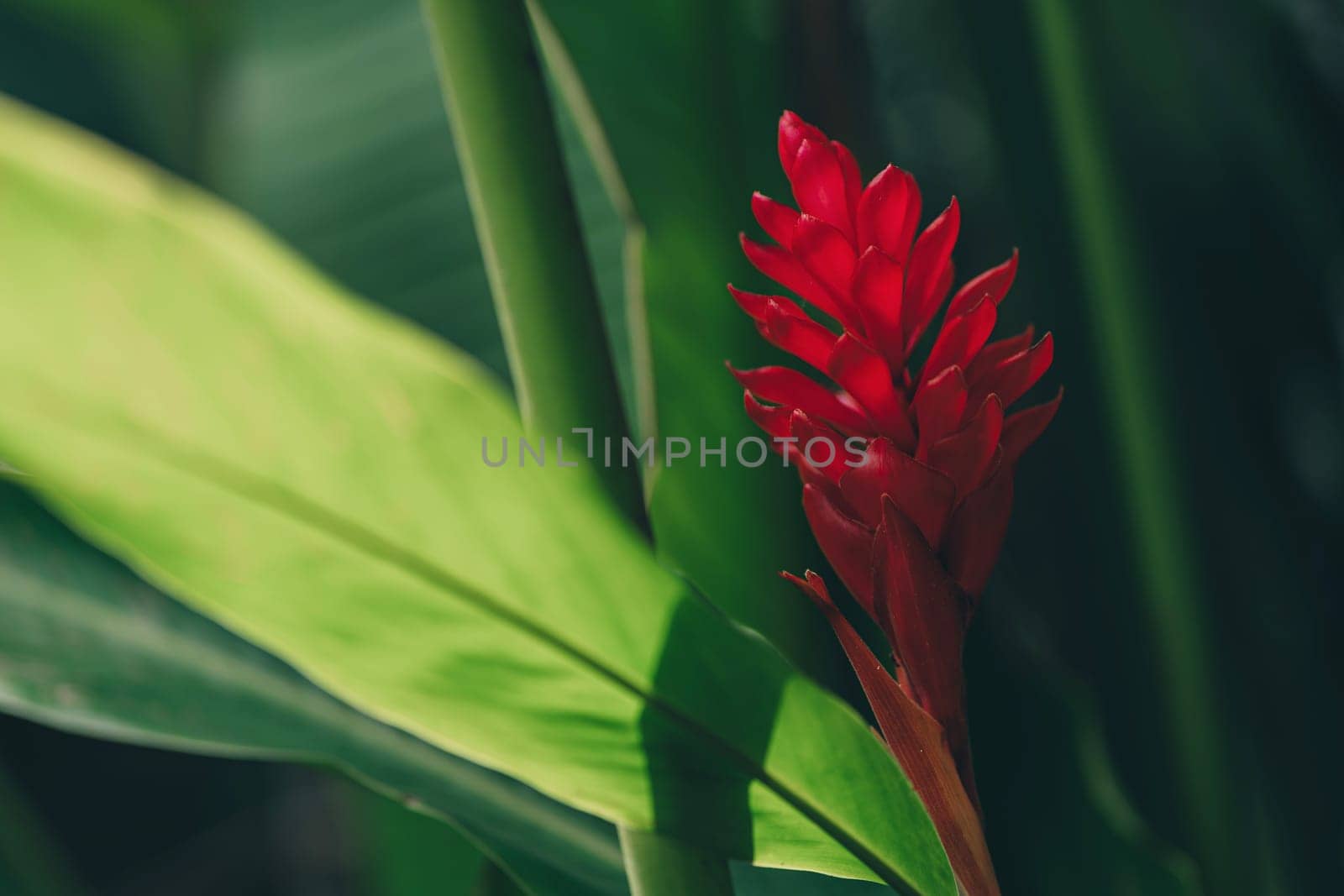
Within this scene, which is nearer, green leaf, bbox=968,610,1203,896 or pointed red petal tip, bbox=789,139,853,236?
pointed red petal tip, bbox=789,139,853,236

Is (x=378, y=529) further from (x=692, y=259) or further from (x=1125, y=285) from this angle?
(x=1125, y=285)

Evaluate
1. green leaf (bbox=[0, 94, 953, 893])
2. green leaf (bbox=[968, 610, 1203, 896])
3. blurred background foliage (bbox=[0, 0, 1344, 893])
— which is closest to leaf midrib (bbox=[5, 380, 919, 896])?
green leaf (bbox=[0, 94, 953, 893])

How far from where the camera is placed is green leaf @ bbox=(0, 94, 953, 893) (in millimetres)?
131

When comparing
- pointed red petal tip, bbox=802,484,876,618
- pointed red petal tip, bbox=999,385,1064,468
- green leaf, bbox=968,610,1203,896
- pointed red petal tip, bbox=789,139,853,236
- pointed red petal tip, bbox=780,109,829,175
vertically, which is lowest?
green leaf, bbox=968,610,1203,896

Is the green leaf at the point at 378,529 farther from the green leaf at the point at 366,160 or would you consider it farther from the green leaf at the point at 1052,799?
the green leaf at the point at 366,160

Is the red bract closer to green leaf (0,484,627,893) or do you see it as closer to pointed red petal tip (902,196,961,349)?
pointed red petal tip (902,196,961,349)

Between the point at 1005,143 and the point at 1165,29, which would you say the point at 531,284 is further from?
the point at 1165,29

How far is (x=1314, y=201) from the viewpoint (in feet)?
1.73

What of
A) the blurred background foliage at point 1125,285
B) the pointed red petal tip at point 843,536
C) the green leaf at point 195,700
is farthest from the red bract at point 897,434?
the blurred background foliage at point 1125,285

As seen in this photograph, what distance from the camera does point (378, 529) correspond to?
155 mm

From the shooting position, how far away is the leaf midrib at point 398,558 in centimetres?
14

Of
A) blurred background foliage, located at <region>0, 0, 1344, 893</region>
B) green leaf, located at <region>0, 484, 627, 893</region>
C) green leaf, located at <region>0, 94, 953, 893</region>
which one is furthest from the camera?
blurred background foliage, located at <region>0, 0, 1344, 893</region>

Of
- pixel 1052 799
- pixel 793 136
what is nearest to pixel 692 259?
pixel 793 136

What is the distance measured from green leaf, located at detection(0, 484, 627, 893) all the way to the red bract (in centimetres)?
12
